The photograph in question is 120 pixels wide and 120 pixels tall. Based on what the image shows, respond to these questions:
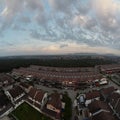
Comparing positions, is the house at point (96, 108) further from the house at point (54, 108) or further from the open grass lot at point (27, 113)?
the open grass lot at point (27, 113)

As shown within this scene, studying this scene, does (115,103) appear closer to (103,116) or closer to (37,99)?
(103,116)

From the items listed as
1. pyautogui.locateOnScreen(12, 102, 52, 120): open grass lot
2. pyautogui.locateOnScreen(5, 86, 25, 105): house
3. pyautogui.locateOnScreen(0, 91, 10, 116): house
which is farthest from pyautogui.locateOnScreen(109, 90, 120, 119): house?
pyautogui.locateOnScreen(0, 91, 10, 116): house

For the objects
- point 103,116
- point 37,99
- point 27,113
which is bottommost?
point 27,113

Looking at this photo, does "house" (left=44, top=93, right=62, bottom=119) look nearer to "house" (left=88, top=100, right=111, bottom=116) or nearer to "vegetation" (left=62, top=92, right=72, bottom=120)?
"vegetation" (left=62, top=92, right=72, bottom=120)

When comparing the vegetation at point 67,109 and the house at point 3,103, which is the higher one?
the house at point 3,103

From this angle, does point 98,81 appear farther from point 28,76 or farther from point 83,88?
point 28,76

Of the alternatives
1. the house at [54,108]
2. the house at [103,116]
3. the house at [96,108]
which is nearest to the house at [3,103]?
the house at [54,108]

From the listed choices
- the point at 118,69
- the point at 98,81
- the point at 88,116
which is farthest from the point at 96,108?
the point at 118,69

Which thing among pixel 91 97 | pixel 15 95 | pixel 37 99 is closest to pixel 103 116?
pixel 91 97
